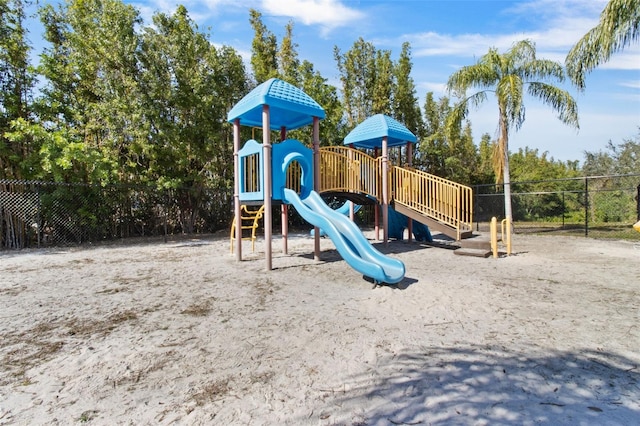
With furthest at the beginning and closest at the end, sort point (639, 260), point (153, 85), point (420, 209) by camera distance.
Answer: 1. point (153, 85)
2. point (420, 209)
3. point (639, 260)

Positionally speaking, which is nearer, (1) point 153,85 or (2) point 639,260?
(2) point 639,260

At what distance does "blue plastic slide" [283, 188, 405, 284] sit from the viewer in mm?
5246

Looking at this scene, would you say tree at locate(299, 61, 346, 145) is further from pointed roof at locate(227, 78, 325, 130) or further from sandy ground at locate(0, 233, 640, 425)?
sandy ground at locate(0, 233, 640, 425)

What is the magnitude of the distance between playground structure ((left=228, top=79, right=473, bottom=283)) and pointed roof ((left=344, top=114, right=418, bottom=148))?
0.11 ft

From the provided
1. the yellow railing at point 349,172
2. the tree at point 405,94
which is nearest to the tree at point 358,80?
the tree at point 405,94

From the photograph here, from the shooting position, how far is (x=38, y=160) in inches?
423

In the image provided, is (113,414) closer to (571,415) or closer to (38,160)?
(571,415)

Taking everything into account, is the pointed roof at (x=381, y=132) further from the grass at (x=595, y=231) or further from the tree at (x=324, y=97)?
the grass at (x=595, y=231)

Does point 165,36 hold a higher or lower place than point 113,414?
higher

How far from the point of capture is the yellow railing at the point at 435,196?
9008 millimetres

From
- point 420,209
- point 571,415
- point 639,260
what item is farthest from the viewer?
point 420,209

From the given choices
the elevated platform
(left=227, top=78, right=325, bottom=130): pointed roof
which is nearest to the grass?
the elevated platform

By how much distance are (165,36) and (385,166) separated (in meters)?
10.2

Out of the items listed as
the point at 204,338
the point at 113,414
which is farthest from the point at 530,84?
the point at 113,414
